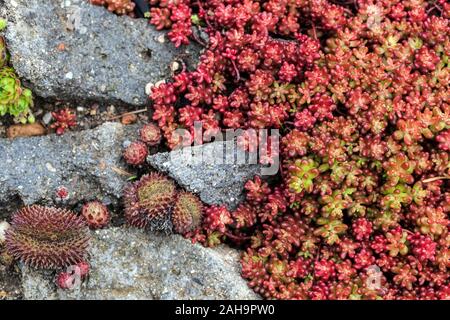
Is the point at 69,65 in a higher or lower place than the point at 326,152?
higher

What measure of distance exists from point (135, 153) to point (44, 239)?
1.12m

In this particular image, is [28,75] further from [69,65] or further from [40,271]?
[40,271]

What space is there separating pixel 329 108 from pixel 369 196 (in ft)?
2.94

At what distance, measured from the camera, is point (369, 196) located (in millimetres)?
5781

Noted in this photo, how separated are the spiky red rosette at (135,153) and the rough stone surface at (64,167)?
0.49 ft

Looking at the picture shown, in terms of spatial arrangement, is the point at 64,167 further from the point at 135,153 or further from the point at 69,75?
the point at 69,75

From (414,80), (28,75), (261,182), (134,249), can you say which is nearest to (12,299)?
(134,249)

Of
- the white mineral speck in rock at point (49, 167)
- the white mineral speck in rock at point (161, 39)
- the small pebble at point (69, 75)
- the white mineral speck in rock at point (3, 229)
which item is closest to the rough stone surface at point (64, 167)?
the white mineral speck in rock at point (49, 167)

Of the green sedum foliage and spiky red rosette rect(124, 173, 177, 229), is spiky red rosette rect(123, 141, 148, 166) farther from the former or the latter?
the green sedum foliage

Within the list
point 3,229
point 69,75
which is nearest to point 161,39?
point 69,75

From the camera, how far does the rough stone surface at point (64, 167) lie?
19.1ft

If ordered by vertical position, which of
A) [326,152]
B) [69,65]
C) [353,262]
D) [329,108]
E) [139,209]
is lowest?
[353,262]

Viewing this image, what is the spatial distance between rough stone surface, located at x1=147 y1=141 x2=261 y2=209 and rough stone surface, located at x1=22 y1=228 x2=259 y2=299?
1.72 ft

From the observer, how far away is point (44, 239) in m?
5.49
